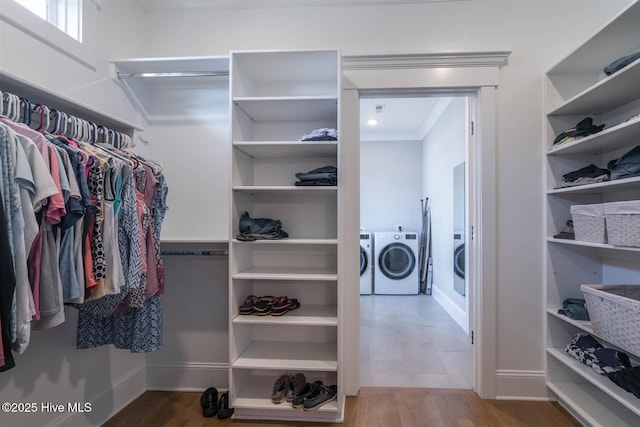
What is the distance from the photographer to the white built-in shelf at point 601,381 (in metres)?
1.28

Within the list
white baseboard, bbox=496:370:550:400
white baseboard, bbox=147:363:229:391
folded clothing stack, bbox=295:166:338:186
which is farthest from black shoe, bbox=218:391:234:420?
white baseboard, bbox=496:370:550:400

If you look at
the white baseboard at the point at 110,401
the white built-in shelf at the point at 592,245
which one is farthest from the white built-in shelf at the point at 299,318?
the white built-in shelf at the point at 592,245

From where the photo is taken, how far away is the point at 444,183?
12.6 ft

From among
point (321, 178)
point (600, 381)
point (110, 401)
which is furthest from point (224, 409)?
point (600, 381)

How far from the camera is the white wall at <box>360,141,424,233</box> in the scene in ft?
16.1

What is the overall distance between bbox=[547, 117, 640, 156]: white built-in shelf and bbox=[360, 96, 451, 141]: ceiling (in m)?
1.58

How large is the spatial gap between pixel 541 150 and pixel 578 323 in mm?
1095

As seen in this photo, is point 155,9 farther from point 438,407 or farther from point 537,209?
point 438,407

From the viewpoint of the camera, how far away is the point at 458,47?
1935mm

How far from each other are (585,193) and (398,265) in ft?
9.35

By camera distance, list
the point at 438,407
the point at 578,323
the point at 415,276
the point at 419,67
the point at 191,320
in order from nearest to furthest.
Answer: the point at 578,323, the point at 438,407, the point at 419,67, the point at 191,320, the point at 415,276

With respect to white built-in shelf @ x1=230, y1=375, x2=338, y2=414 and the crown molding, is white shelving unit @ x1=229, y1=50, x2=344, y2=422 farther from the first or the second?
the crown molding

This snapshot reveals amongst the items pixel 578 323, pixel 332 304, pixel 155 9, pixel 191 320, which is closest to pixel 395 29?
pixel 155 9

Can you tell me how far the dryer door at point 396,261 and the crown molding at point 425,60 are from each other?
2.96 meters
